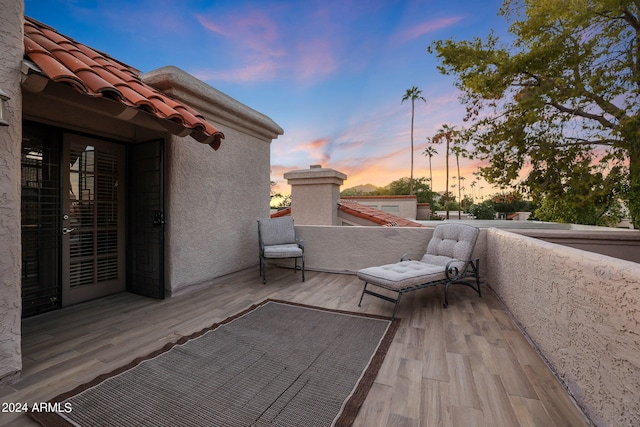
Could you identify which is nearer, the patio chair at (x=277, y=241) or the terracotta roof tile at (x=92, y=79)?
the terracotta roof tile at (x=92, y=79)

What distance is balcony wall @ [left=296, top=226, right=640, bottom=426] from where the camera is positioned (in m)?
1.35

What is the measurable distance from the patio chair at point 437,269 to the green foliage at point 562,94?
297cm

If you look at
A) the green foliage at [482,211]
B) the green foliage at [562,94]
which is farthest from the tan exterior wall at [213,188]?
the green foliage at [482,211]

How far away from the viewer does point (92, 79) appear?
2338mm

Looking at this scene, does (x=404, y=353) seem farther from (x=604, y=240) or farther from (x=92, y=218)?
(x=604, y=240)

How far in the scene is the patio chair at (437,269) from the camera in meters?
3.48

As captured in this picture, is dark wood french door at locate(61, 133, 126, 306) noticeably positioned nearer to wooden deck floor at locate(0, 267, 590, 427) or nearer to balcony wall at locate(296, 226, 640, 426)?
wooden deck floor at locate(0, 267, 590, 427)

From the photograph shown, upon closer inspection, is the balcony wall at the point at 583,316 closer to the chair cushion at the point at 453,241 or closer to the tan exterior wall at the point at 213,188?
the chair cushion at the point at 453,241

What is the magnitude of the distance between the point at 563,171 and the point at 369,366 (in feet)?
20.0

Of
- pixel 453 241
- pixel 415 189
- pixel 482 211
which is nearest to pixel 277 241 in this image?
pixel 453 241

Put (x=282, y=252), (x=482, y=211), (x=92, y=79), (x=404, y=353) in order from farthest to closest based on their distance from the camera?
(x=482, y=211), (x=282, y=252), (x=404, y=353), (x=92, y=79)

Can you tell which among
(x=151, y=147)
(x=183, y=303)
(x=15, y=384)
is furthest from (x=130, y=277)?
(x=15, y=384)

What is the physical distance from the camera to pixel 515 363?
2320 millimetres

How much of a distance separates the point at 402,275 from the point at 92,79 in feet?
12.3
